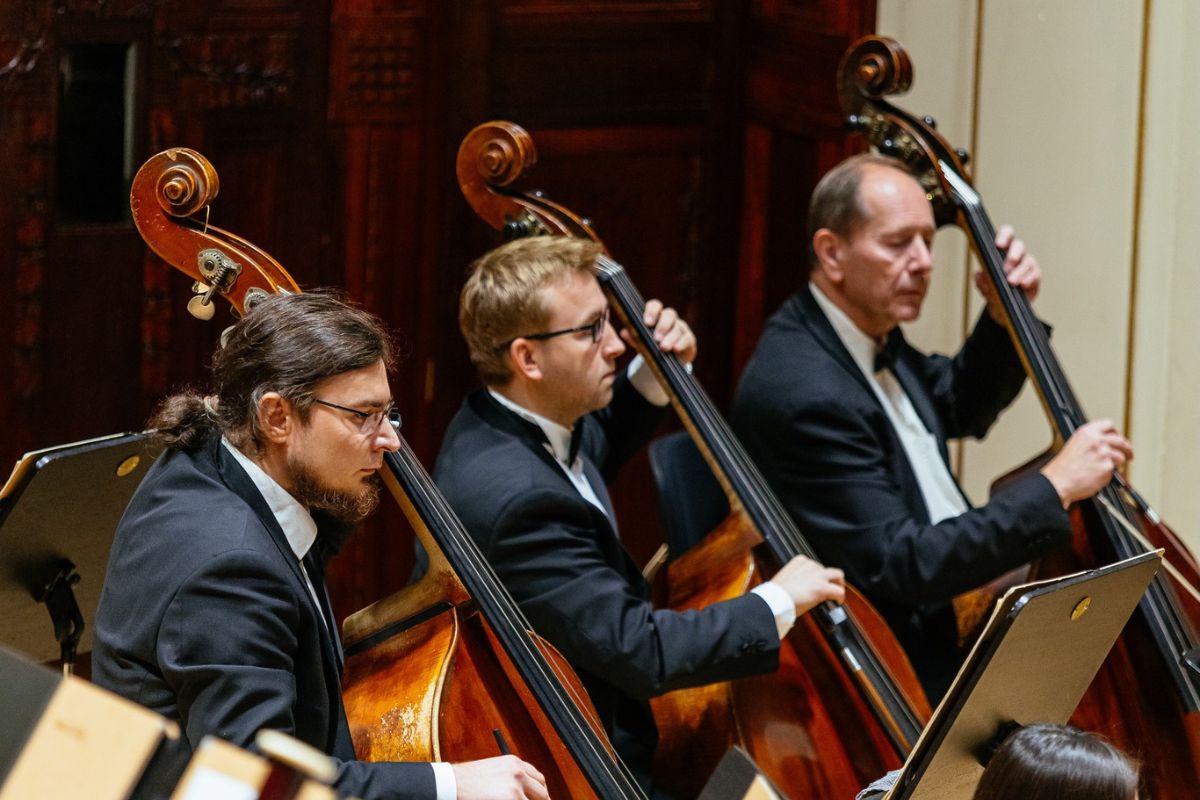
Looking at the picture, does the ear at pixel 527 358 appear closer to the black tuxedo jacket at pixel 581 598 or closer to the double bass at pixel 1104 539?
the black tuxedo jacket at pixel 581 598

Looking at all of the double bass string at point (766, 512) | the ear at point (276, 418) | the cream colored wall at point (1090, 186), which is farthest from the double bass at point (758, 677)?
the cream colored wall at point (1090, 186)

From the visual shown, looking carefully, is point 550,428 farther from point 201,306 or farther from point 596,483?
point 201,306

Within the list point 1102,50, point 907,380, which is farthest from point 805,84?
point 907,380

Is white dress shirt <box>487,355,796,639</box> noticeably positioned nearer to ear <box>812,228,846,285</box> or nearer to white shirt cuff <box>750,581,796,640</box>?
white shirt cuff <box>750,581,796,640</box>

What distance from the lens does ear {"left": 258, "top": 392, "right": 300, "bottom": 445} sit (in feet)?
7.27

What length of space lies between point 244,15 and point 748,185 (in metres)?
1.38

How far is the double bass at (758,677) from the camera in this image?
2.79 metres

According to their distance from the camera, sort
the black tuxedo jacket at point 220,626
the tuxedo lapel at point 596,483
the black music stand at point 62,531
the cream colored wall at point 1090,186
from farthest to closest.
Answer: the cream colored wall at point 1090,186, the tuxedo lapel at point 596,483, the black music stand at point 62,531, the black tuxedo jacket at point 220,626

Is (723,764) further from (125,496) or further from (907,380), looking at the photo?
(907,380)

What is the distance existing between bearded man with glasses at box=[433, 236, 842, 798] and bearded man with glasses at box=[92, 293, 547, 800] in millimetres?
409

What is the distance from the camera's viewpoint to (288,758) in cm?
112

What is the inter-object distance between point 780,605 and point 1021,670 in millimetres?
641

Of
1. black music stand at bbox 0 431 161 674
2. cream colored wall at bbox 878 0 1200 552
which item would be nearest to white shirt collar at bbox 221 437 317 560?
black music stand at bbox 0 431 161 674

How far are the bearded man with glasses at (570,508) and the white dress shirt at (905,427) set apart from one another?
466 millimetres
